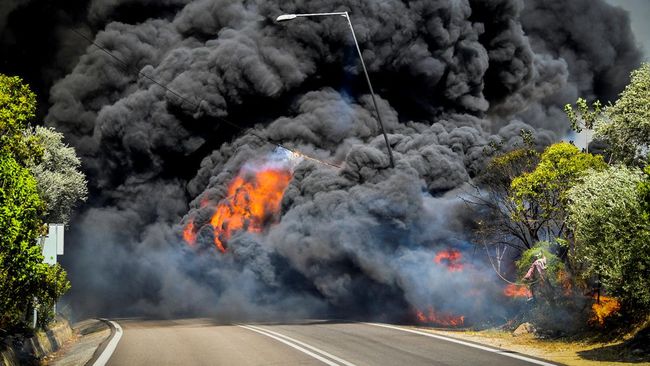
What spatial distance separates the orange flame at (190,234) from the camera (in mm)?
39500

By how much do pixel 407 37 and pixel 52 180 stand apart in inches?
835

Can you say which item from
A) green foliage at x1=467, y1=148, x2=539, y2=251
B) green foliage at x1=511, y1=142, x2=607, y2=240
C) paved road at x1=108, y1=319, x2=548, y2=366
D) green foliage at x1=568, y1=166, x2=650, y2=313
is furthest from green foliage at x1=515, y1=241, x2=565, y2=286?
paved road at x1=108, y1=319, x2=548, y2=366

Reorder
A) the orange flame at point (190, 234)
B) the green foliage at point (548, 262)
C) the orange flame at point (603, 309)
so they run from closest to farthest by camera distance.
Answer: the orange flame at point (603, 309) → the green foliage at point (548, 262) → the orange flame at point (190, 234)

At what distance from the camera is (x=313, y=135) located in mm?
36969

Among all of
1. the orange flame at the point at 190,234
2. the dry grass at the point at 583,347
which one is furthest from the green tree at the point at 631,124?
the orange flame at the point at 190,234

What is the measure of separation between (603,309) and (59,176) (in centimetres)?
2562

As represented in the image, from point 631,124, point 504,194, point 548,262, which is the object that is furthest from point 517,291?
point 631,124

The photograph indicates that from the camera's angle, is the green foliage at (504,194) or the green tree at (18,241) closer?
the green tree at (18,241)

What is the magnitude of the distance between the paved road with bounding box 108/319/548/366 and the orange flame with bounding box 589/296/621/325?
345 centimetres

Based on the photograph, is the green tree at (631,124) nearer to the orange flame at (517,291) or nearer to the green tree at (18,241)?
the orange flame at (517,291)

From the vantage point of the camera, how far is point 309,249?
98.5 ft

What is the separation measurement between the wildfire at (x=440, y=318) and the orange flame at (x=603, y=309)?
10.7 m

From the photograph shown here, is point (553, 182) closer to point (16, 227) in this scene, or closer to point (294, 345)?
point (294, 345)

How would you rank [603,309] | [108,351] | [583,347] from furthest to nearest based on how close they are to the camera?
[603,309]
[108,351]
[583,347]
